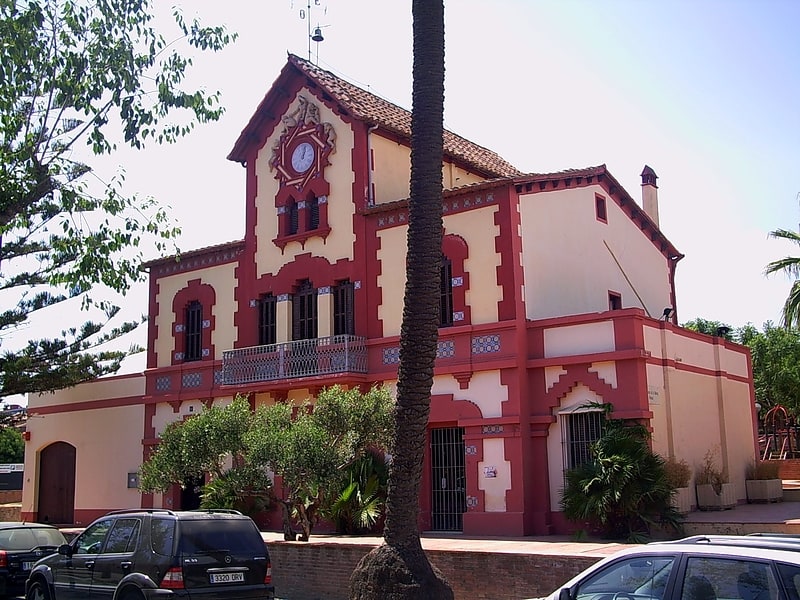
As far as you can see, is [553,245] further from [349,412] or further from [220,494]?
[220,494]

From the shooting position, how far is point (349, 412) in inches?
741

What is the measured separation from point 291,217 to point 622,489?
12.5m

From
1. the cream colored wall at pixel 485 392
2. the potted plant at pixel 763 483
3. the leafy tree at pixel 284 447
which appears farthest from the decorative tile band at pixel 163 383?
the potted plant at pixel 763 483

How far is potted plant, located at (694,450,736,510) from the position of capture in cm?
2055

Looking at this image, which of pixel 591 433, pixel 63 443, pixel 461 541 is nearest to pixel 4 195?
pixel 461 541

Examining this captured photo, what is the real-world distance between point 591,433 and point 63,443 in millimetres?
18857

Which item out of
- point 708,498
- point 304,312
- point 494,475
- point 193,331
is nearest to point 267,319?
point 304,312

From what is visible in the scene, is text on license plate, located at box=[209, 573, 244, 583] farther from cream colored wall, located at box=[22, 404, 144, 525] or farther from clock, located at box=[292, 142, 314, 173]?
cream colored wall, located at box=[22, 404, 144, 525]

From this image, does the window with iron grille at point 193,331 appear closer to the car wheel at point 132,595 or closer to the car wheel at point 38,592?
the car wheel at point 38,592

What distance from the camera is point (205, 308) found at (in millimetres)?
26797

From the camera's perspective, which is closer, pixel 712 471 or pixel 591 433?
pixel 591 433

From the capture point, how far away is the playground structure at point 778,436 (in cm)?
3734

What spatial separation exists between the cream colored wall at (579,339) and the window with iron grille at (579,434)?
133 cm

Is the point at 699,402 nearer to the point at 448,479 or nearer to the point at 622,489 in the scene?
the point at 622,489
